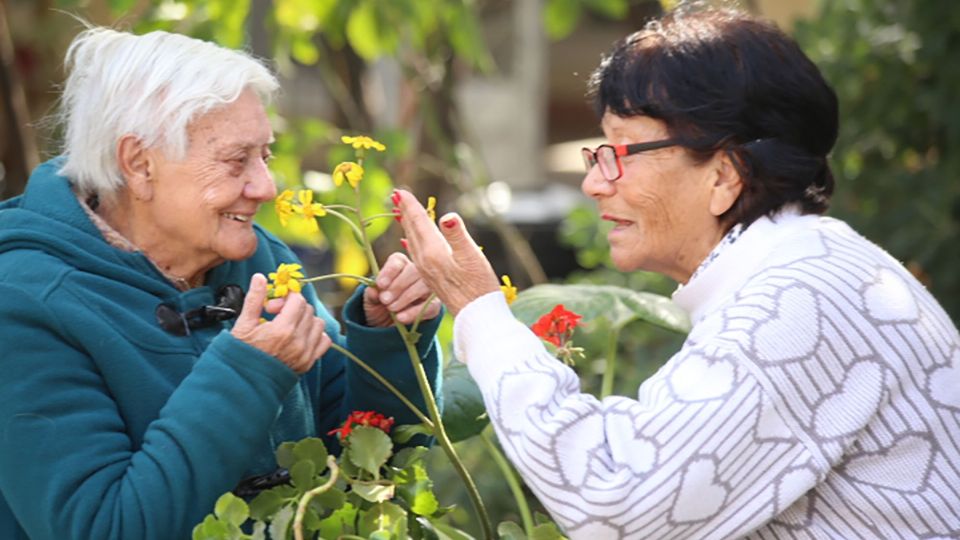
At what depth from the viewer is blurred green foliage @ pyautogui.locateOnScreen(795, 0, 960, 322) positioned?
15.2ft

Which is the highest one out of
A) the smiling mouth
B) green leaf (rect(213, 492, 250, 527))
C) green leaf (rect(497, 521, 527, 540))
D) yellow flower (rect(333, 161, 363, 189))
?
yellow flower (rect(333, 161, 363, 189))

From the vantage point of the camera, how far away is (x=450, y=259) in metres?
2.11

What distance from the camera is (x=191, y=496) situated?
82.4 inches

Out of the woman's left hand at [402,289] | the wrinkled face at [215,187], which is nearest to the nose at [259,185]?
the wrinkled face at [215,187]

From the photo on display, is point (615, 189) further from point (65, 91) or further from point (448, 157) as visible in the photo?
point (448, 157)

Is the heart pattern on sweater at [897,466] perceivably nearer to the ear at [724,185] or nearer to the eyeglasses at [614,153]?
the ear at [724,185]

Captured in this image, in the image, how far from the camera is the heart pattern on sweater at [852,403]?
192 cm

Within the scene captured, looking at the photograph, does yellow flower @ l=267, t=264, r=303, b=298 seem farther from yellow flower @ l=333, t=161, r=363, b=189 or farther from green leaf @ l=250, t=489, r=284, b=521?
green leaf @ l=250, t=489, r=284, b=521

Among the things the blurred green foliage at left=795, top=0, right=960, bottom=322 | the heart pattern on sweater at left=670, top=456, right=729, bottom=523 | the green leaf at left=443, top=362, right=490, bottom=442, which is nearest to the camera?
the heart pattern on sweater at left=670, top=456, right=729, bottom=523

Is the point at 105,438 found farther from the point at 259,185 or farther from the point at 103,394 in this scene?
the point at 259,185

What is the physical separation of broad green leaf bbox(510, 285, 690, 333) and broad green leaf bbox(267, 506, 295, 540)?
951 mm

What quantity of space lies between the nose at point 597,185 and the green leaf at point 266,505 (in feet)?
2.14

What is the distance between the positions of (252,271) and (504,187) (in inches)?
132

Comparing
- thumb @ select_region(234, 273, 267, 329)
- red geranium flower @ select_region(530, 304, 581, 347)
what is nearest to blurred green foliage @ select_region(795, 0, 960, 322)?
red geranium flower @ select_region(530, 304, 581, 347)
